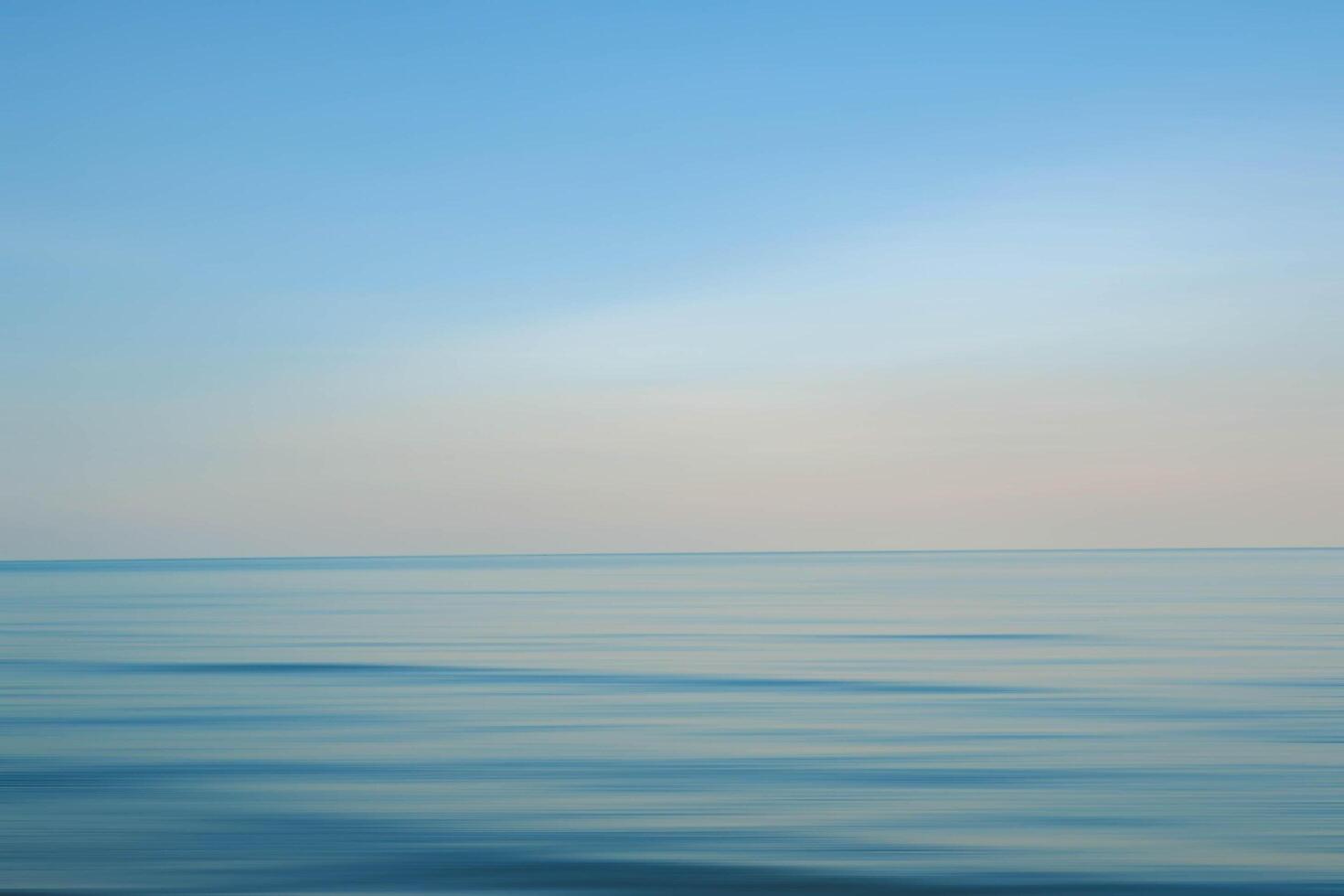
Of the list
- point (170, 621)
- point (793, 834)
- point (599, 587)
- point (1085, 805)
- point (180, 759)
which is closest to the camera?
point (793, 834)

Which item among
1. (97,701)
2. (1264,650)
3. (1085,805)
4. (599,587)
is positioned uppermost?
(599,587)

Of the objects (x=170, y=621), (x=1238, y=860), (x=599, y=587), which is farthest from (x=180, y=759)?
(x=599, y=587)

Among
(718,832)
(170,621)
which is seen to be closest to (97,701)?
(718,832)

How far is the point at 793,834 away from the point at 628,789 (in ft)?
7.99

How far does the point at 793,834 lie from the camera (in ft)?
35.9

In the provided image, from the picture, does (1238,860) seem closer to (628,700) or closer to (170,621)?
(628,700)

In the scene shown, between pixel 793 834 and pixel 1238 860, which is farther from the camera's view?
pixel 793 834

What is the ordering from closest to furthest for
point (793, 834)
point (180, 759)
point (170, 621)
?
point (793, 834) < point (180, 759) < point (170, 621)

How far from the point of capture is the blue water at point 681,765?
9.95 m

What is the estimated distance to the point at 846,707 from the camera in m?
18.4

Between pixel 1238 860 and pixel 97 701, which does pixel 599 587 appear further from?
pixel 1238 860

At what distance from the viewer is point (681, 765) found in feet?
46.6

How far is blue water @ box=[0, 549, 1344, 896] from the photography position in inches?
392

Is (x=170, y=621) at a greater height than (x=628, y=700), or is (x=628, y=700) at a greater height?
(x=170, y=621)
